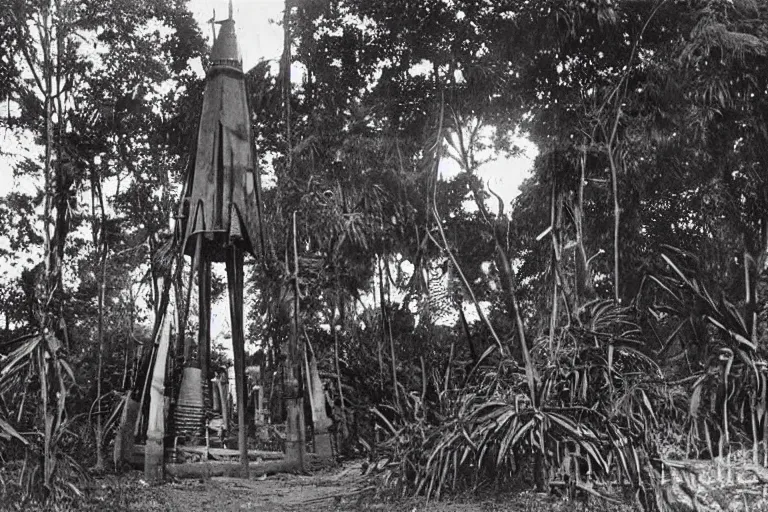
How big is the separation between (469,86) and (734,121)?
14.9ft

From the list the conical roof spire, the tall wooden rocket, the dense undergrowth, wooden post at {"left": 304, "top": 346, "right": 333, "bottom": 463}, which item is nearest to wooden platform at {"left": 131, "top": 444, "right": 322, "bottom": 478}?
wooden post at {"left": 304, "top": 346, "right": 333, "bottom": 463}

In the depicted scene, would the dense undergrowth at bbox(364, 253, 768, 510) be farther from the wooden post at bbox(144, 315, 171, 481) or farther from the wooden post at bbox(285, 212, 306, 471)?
the wooden post at bbox(285, 212, 306, 471)

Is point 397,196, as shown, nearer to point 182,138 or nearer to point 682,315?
point 182,138

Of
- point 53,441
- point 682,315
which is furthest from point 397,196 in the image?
point 53,441

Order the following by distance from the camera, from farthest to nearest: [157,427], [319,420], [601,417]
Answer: [319,420] < [157,427] < [601,417]

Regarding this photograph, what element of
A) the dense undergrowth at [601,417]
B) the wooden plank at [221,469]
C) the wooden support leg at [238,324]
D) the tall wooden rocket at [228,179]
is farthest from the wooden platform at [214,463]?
the tall wooden rocket at [228,179]

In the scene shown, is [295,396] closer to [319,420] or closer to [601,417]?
[319,420]

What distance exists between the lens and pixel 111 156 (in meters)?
16.3

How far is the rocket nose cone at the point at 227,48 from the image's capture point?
593cm

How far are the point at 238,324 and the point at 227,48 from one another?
2.19m

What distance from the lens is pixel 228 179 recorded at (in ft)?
19.4

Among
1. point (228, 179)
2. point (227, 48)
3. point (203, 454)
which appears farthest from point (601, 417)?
point (203, 454)

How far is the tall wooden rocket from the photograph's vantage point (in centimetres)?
587

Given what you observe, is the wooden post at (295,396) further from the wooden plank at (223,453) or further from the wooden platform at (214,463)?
the wooden plank at (223,453)
